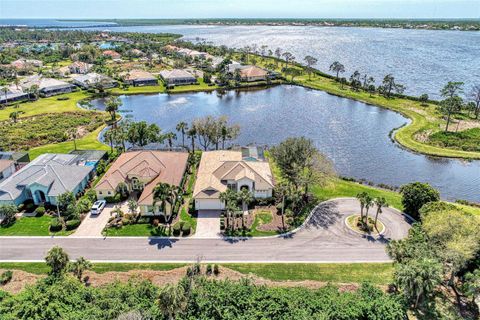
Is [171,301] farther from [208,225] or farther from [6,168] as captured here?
[6,168]

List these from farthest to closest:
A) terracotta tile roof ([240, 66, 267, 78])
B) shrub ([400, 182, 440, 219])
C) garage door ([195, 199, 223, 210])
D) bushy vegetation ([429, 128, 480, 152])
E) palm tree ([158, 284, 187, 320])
A: terracotta tile roof ([240, 66, 267, 78])
bushy vegetation ([429, 128, 480, 152])
garage door ([195, 199, 223, 210])
shrub ([400, 182, 440, 219])
palm tree ([158, 284, 187, 320])

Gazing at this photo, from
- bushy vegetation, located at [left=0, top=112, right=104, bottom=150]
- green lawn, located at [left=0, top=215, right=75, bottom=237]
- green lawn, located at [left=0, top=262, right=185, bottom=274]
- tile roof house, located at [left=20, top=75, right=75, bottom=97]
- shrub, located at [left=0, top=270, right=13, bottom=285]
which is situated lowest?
green lawn, located at [left=0, top=262, right=185, bottom=274]

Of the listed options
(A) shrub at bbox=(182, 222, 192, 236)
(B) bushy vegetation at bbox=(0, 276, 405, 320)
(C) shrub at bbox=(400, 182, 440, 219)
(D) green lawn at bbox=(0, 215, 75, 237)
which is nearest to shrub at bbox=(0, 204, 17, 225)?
(D) green lawn at bbox=(0, 215, 75, 237)

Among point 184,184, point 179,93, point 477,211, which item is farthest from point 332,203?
point 179,93

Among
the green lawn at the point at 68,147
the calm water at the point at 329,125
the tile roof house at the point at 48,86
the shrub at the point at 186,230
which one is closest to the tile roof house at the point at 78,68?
the tile roof house at the point at 48,86

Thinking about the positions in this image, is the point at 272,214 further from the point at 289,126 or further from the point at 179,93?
the point at 179,93

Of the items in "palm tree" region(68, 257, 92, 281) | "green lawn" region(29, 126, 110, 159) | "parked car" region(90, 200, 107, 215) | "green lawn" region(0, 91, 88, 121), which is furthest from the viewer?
"green lawn" region(0, 91, 88, 121)

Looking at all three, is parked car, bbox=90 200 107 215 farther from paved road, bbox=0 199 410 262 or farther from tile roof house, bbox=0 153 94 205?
paved road, bbox=0 199 410 262

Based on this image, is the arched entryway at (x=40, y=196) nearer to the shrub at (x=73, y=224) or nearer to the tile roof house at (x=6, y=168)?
the shrub at (x=73, y=224)
